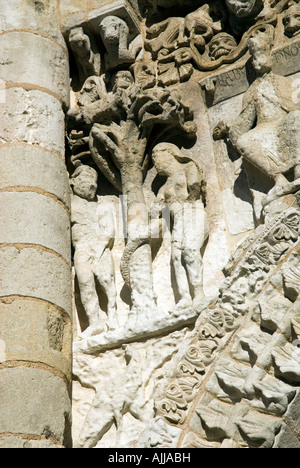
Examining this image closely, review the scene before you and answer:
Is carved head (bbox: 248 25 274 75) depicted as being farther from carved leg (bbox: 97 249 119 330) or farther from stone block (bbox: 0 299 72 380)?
stone block (bbox: 0 299 72 380)

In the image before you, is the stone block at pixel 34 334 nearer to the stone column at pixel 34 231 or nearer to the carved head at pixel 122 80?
the stone column at pixel 34 231

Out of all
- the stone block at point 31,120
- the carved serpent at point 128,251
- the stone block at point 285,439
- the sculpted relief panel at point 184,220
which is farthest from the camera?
the stone block at point 31,120

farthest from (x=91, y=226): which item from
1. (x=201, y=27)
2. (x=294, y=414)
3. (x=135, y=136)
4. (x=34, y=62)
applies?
(x=294, y=414)

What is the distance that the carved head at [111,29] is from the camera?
6707mm

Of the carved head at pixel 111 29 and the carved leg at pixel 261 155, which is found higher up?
the carved head at pixel 111 29

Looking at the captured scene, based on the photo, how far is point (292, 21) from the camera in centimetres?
645

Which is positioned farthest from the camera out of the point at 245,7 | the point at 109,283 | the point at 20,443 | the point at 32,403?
the point at 245,7

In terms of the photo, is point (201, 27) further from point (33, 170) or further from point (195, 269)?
point (195, 269)

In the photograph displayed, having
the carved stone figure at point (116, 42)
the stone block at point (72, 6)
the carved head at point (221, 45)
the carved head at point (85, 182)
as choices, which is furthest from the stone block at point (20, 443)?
the stone block at point (72, 6)

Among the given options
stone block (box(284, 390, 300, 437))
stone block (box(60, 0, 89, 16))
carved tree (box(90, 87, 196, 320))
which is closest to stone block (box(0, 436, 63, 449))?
stone block (box(284, 390, 300, 437))

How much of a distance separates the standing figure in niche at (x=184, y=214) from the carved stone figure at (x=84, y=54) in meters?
0.90

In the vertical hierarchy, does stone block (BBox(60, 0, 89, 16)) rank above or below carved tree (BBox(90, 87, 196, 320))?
above

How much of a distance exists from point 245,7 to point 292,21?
35 cm

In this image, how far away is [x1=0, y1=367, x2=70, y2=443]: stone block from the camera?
5.12 meters
